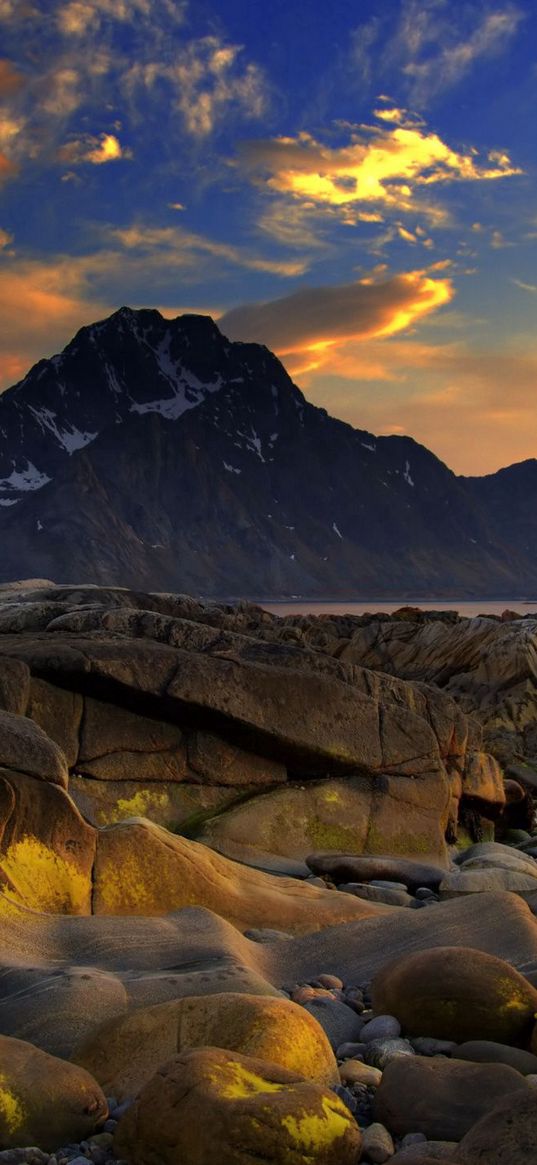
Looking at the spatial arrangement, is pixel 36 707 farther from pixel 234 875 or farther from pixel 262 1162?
pixel 262 1162

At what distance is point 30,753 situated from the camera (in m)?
10.4

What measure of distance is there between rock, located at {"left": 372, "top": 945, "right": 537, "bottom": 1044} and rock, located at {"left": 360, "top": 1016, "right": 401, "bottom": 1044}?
8 cm

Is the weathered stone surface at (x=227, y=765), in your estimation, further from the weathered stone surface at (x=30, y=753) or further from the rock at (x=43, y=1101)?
the rock at (x=43, y=1101)

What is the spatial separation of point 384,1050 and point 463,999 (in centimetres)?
61

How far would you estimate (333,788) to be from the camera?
15.1m

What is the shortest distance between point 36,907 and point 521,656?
22.1 m

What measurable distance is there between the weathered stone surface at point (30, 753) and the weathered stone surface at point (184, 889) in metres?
0.86

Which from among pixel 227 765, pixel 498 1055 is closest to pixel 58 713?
pixel 227 765

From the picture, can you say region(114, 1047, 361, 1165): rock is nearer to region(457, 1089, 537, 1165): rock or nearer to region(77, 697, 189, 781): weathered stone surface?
region(457, 1089, 537, 1165): rock

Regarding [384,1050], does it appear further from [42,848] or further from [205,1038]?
[42,848]

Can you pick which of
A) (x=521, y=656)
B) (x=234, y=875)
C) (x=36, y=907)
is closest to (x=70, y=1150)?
(x=36, y=907)

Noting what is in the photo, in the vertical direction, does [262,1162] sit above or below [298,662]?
below

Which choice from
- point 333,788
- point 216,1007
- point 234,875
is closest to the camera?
point 216,1007

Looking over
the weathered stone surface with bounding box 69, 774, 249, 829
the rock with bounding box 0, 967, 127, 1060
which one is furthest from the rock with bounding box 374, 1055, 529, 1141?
the weathered stone surface with bounding box 69, 774, 249, 829
